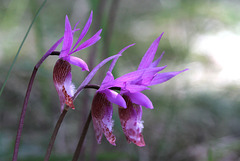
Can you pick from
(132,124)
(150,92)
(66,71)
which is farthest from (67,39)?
(150,92)

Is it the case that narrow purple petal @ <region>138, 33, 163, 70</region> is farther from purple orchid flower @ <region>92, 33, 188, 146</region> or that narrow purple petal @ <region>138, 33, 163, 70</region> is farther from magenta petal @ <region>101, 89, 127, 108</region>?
magenta petal @ <region>101, 89, 127, 108</region>

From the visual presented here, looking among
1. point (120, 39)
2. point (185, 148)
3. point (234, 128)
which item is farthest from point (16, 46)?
point (234, 128)

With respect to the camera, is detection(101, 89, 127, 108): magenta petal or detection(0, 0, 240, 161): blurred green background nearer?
detection(101, 89, 127, 108): magenta petal

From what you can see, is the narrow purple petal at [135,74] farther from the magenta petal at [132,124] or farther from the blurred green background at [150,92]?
the blurred green background at [150,92]

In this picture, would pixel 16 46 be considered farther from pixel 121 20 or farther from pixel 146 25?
pixel 146 25

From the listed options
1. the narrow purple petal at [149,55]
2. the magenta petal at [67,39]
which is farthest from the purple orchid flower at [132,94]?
the magenta petal at [67,39]

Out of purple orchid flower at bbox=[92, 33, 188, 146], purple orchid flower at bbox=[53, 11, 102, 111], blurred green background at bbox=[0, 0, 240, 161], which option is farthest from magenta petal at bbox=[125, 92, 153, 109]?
blurred green background at bbox=[0, 0, 240, 161]

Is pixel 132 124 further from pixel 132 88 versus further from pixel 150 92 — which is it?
pixel 150 92
